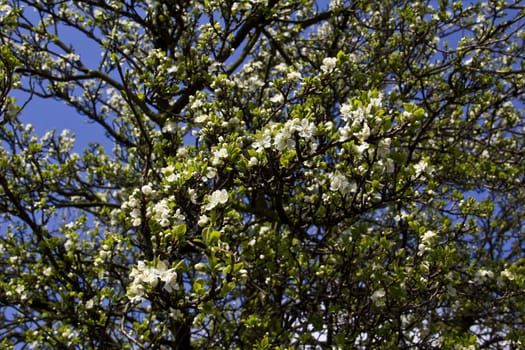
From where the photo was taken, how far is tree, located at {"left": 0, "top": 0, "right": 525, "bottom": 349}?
339 centimetres

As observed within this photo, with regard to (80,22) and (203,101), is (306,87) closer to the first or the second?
(203,101)

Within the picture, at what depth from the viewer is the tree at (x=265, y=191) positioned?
339 cm

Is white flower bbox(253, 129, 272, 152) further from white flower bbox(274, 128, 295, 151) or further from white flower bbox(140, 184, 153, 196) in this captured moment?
white flower bbox(140, 184, 153, 196)

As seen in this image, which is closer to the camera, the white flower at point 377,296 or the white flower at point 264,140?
the white flower at point 264,140

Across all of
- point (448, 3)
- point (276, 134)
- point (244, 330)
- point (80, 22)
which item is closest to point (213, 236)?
point (276, 134)

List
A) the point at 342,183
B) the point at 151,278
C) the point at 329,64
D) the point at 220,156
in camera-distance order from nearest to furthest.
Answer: the point at 151,278 → the point at 220,156 → the point at 342,183 → the point at 329,64

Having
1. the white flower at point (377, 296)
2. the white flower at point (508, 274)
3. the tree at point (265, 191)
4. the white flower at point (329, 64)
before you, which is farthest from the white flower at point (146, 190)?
the white flower at point (508, 274)

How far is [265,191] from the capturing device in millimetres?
3943

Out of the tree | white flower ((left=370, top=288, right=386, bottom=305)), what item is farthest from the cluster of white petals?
white flower ((left=370, top=288, right=386, bottom=305))

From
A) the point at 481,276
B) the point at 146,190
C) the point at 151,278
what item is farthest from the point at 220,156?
the point at 481,276

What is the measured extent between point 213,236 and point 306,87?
6.27 ft

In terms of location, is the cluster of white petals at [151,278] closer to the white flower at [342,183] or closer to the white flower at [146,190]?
the white flower at [146,190]

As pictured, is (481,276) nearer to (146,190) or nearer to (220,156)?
(220,156)

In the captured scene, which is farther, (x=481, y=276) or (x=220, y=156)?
(x=481, y=276)
